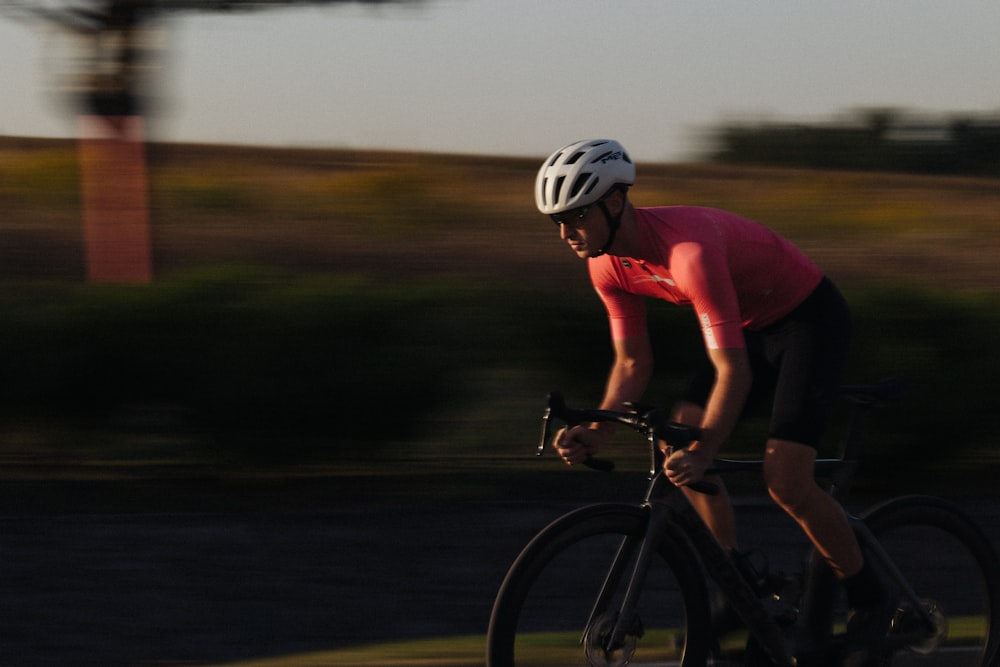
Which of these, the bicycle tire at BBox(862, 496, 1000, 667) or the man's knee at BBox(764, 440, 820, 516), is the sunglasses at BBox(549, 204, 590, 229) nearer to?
the man's knee at BBox(764, 440, 820, 516)

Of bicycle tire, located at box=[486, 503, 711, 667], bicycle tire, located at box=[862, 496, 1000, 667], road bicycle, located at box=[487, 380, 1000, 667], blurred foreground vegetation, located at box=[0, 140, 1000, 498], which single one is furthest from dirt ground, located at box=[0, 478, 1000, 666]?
bicycle tire, located at box=[862, 496, 1000, 667]

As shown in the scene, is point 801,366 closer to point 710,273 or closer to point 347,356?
point 710,273

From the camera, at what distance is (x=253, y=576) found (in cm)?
633

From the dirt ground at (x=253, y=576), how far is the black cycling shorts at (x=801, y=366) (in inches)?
73.8

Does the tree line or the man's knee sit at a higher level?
the man's knee

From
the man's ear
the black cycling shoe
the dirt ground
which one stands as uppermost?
the man's ear

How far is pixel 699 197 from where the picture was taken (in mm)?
17250

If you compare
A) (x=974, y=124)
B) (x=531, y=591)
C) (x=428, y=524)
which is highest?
(x=531, y=591)

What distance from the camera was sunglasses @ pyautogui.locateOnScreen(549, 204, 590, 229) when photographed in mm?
3959

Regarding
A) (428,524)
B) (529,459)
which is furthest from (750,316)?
(529,459)

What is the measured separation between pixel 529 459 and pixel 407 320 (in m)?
1.54

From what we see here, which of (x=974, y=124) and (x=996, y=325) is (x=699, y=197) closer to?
(x=996, y=325)

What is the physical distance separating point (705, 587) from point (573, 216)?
108 centimetres

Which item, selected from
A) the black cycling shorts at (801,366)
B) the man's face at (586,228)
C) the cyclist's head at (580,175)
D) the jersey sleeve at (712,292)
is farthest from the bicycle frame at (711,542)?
the cyclist's head at (580,175)
